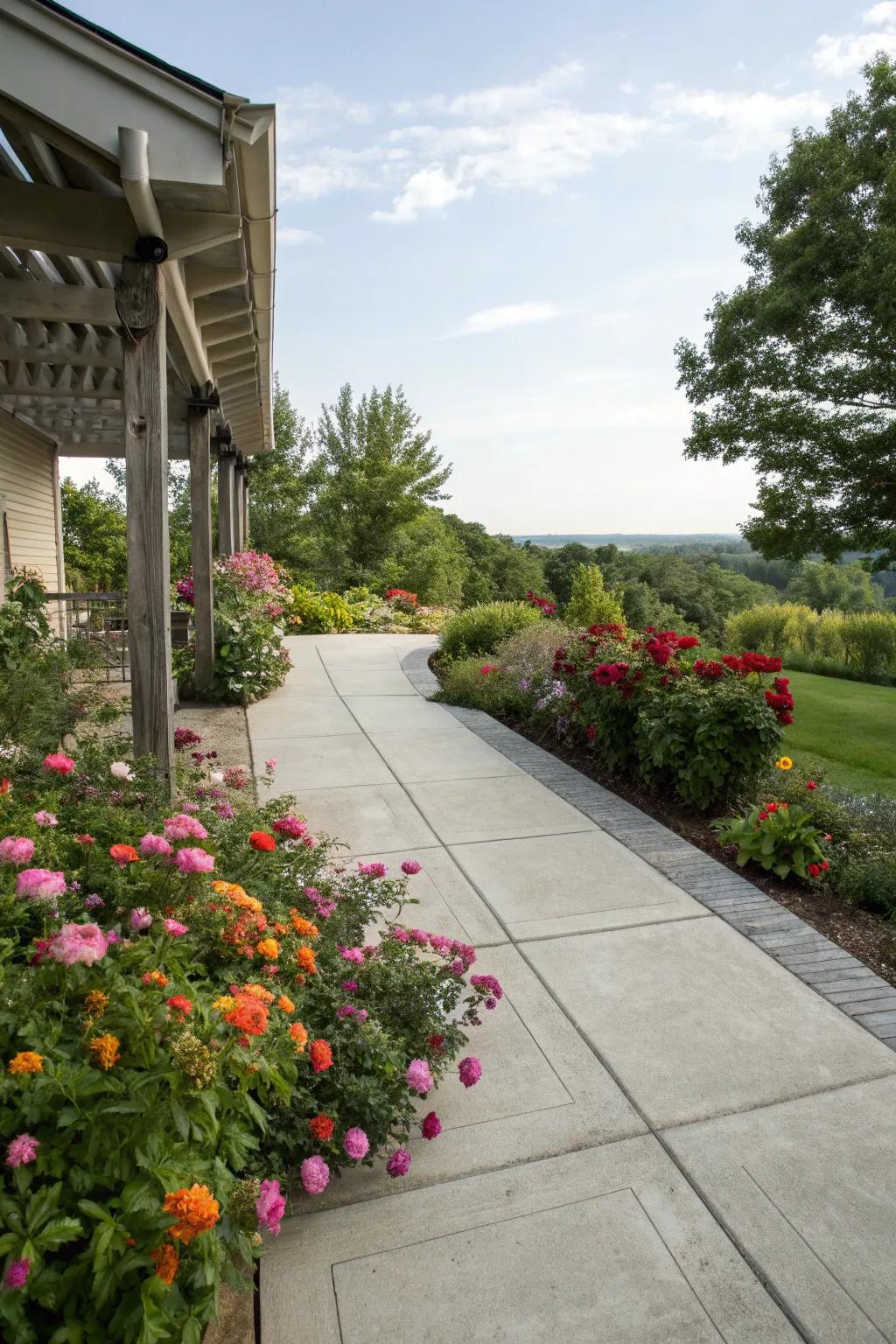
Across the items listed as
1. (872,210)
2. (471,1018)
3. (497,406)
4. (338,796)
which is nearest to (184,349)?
(338,796)

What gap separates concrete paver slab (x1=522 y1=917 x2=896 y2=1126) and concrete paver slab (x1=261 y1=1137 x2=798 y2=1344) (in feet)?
1.15

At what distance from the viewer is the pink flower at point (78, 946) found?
1.34 metres

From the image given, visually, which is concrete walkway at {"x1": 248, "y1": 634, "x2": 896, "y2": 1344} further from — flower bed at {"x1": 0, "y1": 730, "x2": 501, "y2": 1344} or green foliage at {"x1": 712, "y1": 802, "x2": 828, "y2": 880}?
green foliage at {"x1": 712, "y1": 802, "x2": 828, "y2": 880}

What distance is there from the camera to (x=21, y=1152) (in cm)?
118

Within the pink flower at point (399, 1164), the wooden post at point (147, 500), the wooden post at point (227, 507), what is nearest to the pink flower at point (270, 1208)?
the pink flower at point (399, 1164)

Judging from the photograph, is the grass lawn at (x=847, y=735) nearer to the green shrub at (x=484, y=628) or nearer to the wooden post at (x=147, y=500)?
the green shrub at (x=484, y=628)

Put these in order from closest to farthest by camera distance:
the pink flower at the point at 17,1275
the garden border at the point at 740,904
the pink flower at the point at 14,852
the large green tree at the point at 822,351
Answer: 1. the pink flower at the point at 17,1275
2. the pink flower at the point at 14,852
3. the garden border at the point at 740,904
4. the large green tree at the point at 822,351

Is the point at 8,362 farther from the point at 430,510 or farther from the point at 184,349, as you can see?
the point at 430,510

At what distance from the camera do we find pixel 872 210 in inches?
377

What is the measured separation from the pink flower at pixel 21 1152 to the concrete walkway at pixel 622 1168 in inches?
26.9

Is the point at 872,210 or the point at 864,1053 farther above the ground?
the point at 872,210

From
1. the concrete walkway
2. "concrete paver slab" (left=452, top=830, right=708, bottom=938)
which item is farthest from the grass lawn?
the concrete walkway

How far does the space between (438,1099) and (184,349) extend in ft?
15.3

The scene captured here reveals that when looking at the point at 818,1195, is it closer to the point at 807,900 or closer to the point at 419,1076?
the point at 419,1076
